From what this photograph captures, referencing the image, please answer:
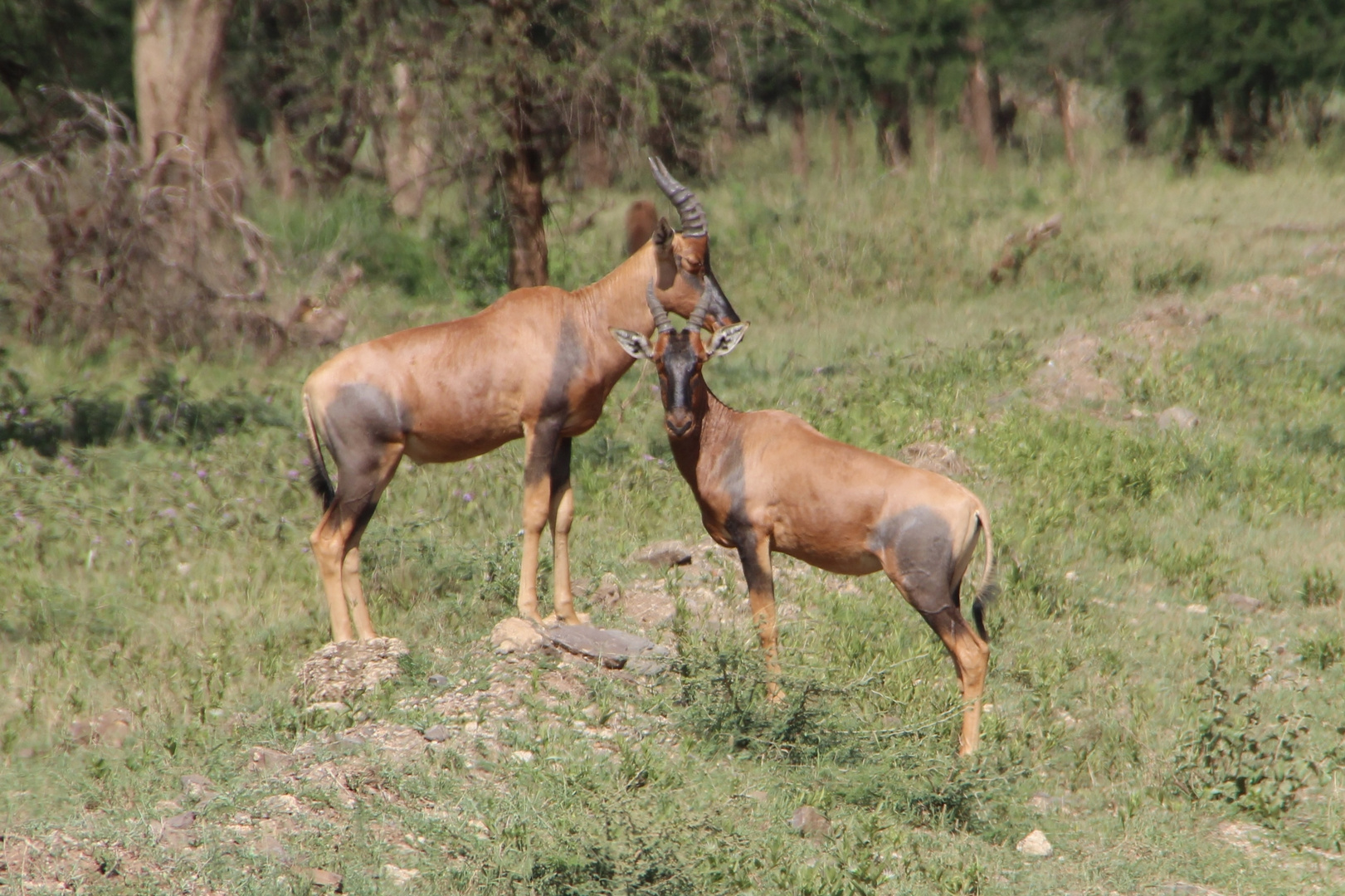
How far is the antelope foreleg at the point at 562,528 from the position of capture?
314 inches

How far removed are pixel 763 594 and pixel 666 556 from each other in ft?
6.83

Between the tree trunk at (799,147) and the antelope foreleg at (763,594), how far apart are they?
19.9m

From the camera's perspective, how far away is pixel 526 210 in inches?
549

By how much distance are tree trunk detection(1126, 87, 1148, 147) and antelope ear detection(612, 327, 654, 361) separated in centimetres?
2317

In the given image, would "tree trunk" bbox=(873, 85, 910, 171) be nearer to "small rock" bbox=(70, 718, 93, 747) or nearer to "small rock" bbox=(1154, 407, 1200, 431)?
"small rock" bbox=(1154, 407, 1200, 431)

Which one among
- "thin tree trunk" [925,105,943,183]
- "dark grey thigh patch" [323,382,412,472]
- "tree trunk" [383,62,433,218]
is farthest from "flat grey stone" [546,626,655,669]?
"thin tree trunk" [925,105,943,183]

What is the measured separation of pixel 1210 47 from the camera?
81.8ft

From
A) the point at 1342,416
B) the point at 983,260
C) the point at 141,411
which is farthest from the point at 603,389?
the point at 983,260

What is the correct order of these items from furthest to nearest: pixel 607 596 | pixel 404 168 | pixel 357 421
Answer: pixel 404 168 < pixel 607 596 < pixel 357 421

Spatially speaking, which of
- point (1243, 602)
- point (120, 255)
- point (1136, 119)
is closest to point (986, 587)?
point (1243, 602)

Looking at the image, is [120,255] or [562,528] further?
[120,255]

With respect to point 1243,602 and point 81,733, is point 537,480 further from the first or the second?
point 1243,602

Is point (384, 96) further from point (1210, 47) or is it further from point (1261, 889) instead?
point (1210, 47)

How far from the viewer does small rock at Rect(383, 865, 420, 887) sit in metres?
5.46
